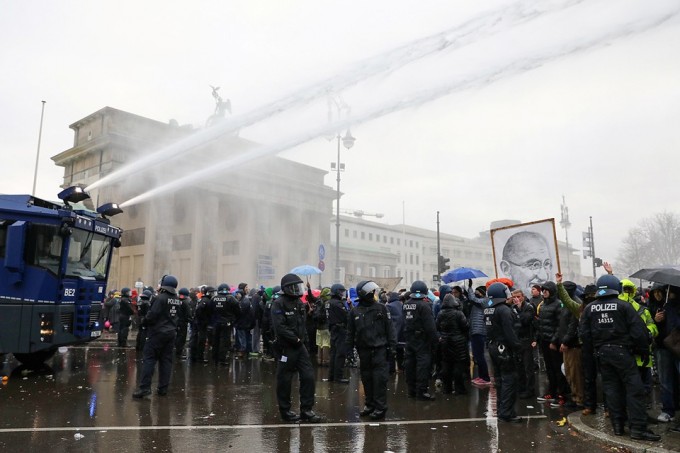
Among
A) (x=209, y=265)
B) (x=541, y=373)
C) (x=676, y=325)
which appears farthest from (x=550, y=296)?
(x=209, y=265)

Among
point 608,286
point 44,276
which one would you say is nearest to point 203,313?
Answer: point 44,276

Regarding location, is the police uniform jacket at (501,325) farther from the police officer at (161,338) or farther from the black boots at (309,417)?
the police officer at (161,338)

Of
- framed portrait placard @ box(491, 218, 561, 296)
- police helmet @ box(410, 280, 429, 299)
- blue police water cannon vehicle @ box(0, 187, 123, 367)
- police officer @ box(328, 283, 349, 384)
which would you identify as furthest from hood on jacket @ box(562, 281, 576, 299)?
blue police water cannon vehicle @ box(0, 187, 123, 367)

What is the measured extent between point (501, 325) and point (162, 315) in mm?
5567

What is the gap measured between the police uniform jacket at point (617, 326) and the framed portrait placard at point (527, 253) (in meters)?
4.77

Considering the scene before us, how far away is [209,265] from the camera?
146 feet

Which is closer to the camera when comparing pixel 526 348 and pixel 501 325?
pixel 501 325

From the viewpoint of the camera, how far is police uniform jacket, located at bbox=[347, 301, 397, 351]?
7.46 meters

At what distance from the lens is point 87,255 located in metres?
11.0

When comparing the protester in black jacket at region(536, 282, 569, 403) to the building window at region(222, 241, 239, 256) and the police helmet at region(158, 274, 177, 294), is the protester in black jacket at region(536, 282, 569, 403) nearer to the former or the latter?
the police helmet at region(158, 274, 177, 294)

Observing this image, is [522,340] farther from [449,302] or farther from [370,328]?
[370,328]

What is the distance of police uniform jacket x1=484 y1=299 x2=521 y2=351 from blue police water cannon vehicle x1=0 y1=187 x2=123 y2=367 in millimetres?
8139

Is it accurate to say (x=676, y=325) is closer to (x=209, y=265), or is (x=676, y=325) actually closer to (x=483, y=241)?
(x=209, y=265)

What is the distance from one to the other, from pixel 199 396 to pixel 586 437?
6057 mm
